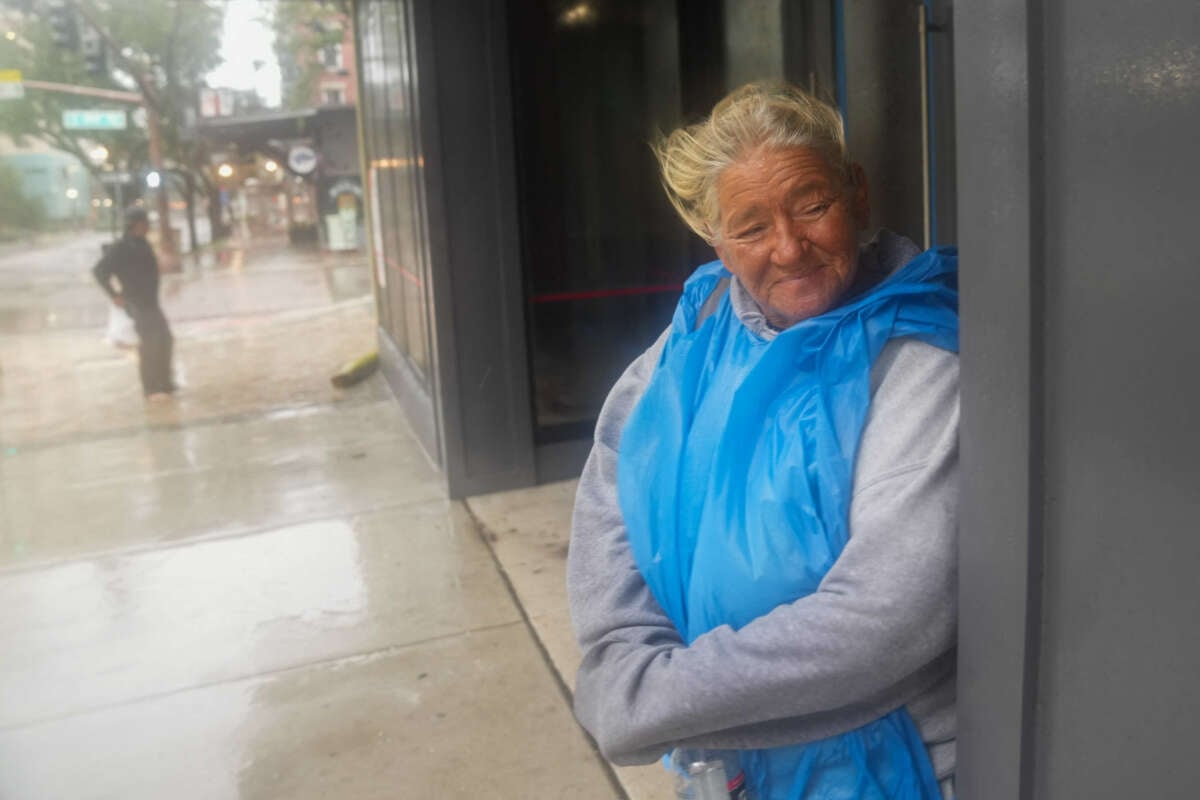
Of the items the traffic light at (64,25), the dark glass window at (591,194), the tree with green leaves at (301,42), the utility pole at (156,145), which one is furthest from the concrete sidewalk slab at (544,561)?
the utility pole at (156,145)

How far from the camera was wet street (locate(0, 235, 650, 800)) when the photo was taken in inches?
123

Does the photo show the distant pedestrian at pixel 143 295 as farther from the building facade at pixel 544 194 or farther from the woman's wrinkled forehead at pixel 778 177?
the woman's wrinkled forehead at pixel 778 177

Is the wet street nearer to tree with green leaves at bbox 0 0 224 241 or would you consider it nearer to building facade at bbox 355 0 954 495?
building facade at bbox 355 0 954 495

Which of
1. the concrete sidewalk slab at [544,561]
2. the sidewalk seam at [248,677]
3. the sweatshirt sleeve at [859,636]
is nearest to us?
the sweatshirt sleeve at [859,636]

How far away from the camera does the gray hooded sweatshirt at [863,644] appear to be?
1.26 m

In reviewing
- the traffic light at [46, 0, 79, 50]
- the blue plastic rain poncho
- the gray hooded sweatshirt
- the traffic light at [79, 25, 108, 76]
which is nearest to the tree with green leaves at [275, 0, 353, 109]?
the traffic light at [79, 25, 108, 76]

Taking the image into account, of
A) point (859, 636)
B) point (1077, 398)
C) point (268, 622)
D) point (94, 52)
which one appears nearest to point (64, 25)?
point (94, 52)

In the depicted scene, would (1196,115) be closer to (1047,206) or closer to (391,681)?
(1047,206)

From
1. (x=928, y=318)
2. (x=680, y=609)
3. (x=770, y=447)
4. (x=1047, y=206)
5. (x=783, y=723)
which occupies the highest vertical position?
(x=1047, y=206)

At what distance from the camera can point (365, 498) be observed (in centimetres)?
570

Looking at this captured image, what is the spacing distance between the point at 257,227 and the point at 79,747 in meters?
43.3

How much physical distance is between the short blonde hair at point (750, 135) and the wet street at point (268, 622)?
6.23ft

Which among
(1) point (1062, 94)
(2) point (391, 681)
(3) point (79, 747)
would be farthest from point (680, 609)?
(3) point (79, 747)

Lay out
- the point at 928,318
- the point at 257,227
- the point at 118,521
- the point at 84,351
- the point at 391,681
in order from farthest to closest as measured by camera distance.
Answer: the point at 257,227
the point at 84,351
the point at 118,521
the point at 391,681
the point at 928,318
